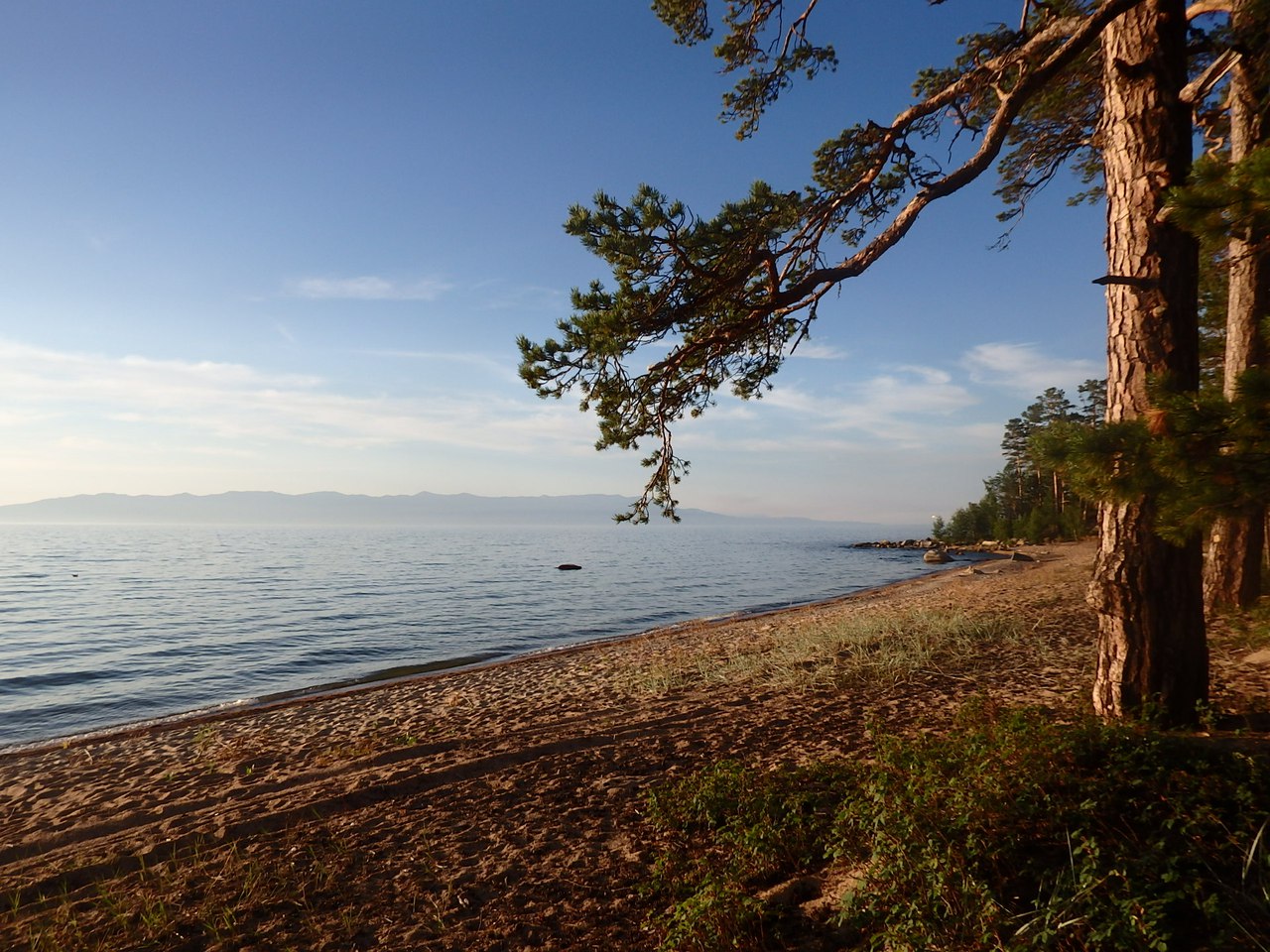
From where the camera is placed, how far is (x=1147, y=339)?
544cm

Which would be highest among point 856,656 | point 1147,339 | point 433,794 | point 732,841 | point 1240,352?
point 1240,352

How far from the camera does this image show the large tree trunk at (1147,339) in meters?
5.42

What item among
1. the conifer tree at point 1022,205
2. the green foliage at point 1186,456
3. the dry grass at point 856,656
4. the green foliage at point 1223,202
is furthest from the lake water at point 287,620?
the green foliage at point 1223,202

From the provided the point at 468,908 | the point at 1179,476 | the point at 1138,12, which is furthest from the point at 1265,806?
the point at 1138,12

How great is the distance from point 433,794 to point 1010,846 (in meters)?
5.33

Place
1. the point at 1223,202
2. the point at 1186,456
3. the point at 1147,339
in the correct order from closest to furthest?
1. the point at 1186,456
2. the point at 1223,202
3. the point at 1147,339

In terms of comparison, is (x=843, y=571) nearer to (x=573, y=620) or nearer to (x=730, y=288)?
(x=573, y=620)

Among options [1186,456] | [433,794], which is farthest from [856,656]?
[1186,456]

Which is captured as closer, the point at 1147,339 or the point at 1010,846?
the point at 1010,846

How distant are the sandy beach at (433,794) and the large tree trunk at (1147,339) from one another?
947 millimetres

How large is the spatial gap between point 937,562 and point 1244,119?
164ft

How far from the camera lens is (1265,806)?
369cm

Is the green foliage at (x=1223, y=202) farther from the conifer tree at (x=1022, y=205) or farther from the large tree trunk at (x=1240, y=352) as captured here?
the large tree trunk at (x=1240, y=352)

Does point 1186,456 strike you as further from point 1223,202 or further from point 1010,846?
point 1010,846
